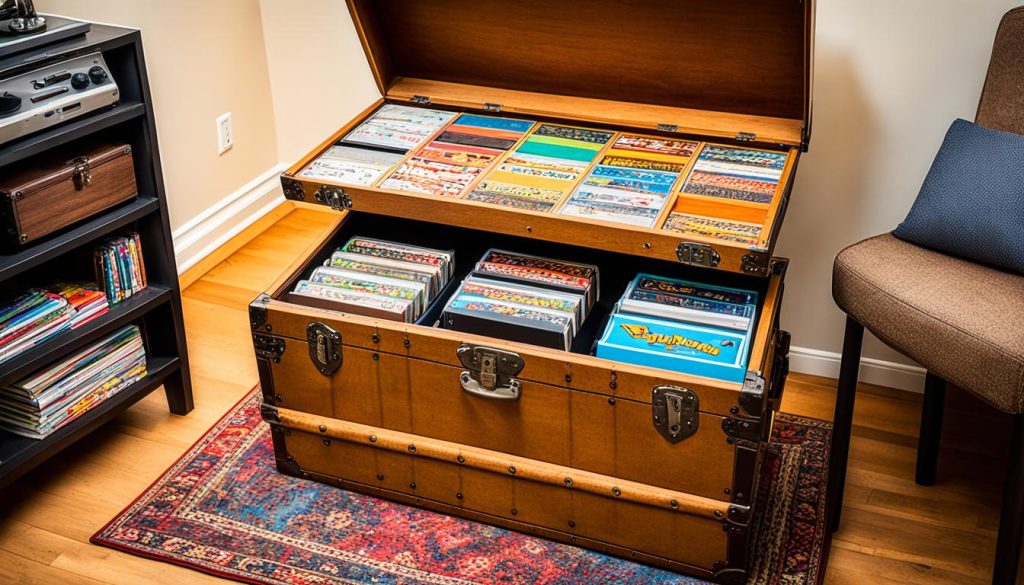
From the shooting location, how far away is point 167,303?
Answer: 2436 mm

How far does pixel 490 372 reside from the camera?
1997 millimetres

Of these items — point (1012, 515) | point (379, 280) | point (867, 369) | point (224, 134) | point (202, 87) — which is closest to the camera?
point (1012, 515)

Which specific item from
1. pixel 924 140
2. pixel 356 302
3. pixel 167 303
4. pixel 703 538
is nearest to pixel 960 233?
pixel 924 140

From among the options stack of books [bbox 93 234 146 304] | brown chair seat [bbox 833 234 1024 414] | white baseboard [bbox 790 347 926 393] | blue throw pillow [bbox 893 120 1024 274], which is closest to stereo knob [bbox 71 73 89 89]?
stack of books [bbox 93 234 146 304]

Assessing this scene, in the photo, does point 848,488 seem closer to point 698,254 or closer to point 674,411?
point 674,411

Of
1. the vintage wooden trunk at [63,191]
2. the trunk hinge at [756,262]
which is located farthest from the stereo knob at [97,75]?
the trunk hinge at [756,262]

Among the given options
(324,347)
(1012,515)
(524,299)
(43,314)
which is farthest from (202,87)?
(1012,515)

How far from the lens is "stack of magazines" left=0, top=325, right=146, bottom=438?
2146 millimetres

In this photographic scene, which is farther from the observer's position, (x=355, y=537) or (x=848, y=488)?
(x=848, y=488)

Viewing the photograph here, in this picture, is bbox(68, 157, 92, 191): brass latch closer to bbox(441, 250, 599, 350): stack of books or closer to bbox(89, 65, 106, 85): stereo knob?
bbox(89, 65, 106, 85): stereo knob

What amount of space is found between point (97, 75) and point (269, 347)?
0.68 m

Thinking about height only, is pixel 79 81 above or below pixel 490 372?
above

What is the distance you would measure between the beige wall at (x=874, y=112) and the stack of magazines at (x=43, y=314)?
1.71m

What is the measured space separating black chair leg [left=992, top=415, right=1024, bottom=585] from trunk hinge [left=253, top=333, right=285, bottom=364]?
1442 mm
